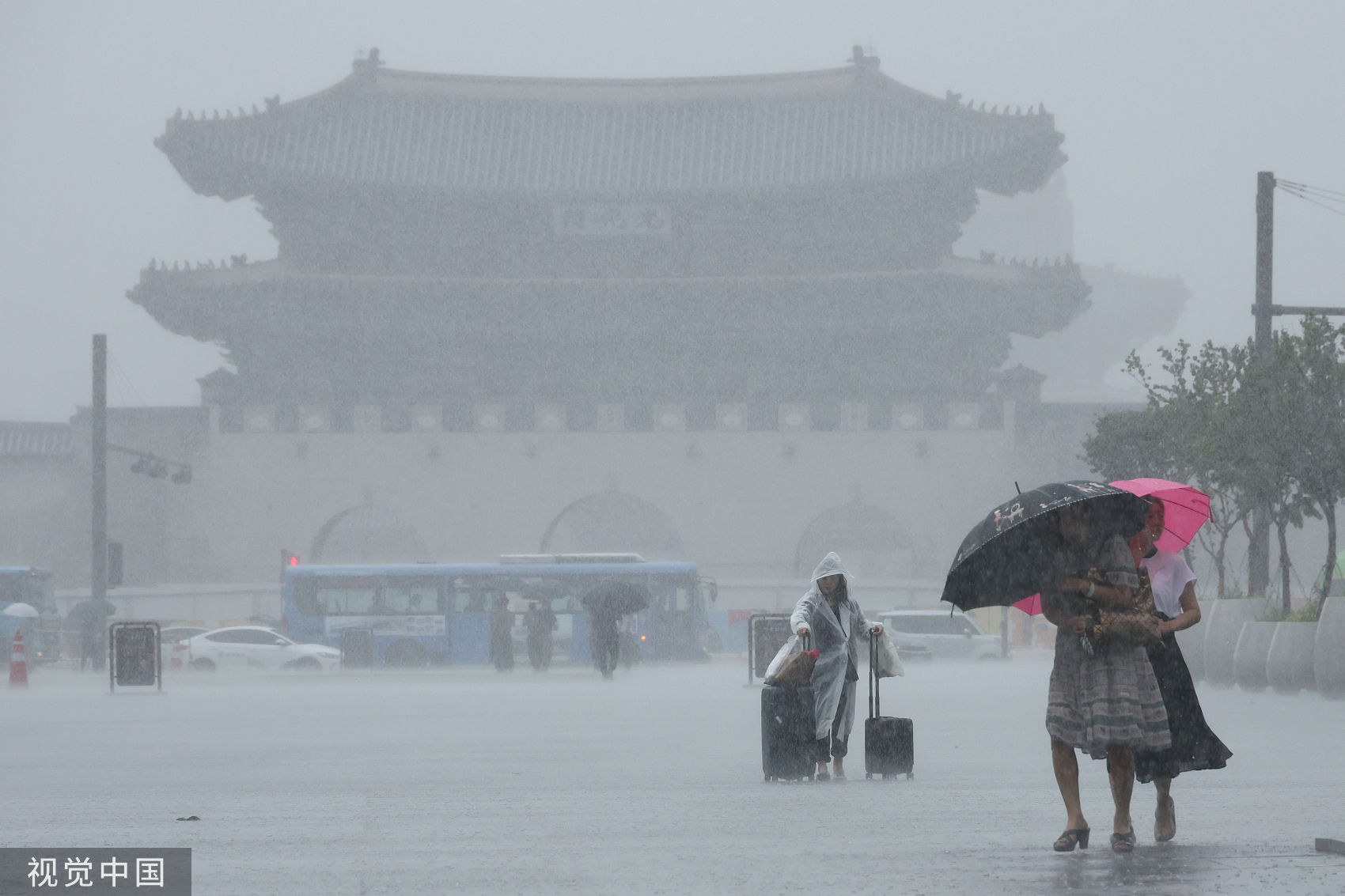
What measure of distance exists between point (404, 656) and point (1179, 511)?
2683 centimetres

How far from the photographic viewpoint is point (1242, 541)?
44188 millimetres

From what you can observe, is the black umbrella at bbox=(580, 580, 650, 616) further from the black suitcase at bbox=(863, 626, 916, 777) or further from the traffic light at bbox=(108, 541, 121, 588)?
the black suitcase at bbox=(863, 626, 916, 777)

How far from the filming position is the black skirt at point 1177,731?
732cm

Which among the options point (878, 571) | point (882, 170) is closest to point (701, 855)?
point (882, 170)

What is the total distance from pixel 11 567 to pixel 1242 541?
28918mm

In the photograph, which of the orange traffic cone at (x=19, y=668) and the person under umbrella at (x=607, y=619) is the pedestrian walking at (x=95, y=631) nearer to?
the orange traffic cone at (x=19, y=668)

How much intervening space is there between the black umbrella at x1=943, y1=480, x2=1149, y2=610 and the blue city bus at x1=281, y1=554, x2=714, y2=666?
1022 inches

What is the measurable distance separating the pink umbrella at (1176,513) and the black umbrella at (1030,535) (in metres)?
0.25

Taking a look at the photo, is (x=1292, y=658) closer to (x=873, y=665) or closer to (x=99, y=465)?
(x=873, y=665)

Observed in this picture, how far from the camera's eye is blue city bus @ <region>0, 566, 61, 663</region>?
115ft

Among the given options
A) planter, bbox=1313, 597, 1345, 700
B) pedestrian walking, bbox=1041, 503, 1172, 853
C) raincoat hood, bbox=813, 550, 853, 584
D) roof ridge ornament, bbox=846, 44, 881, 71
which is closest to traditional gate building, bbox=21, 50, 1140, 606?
roof ridge ornament, bbox=846, 44, 881, 71

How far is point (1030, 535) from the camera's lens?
731cm

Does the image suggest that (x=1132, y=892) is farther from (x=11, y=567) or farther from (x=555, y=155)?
(x=555, y=155)

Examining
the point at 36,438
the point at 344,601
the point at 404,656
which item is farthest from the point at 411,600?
the point at 36,438
